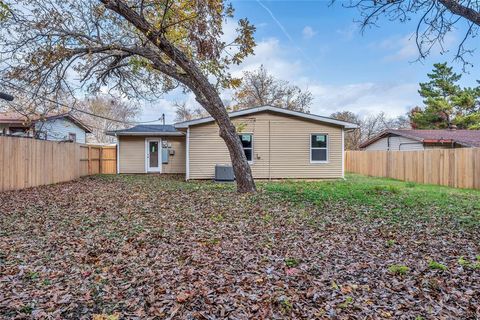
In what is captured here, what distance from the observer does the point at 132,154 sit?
18.5 m

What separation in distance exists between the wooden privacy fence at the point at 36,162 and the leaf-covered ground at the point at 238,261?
2.71m

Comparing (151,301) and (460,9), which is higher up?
(460,9)

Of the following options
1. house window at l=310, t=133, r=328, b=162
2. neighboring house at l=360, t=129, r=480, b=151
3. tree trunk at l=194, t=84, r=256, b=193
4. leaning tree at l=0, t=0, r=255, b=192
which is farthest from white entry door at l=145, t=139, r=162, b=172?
neighboring house at l=360, t=129, r=480, b=151

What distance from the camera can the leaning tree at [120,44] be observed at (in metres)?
8.14

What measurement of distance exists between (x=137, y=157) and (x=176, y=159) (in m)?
2.22

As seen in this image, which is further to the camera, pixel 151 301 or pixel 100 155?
pixel 100 155

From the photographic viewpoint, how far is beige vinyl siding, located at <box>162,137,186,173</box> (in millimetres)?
18625

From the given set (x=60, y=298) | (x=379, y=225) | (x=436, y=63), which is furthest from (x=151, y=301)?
(x=436, y=63)

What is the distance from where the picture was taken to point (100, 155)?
18844 mm

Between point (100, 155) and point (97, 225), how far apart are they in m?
14.3

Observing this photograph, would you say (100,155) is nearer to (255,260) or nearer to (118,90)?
(118,90)

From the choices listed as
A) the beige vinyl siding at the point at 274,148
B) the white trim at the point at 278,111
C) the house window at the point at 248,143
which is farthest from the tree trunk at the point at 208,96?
the house window at the point at 248,143

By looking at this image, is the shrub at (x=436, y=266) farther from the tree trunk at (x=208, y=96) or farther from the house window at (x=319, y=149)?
the house window at (x=319, y=149)

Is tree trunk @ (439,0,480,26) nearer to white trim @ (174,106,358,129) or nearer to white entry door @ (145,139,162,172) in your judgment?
white trim @ (174,106,358,129)
